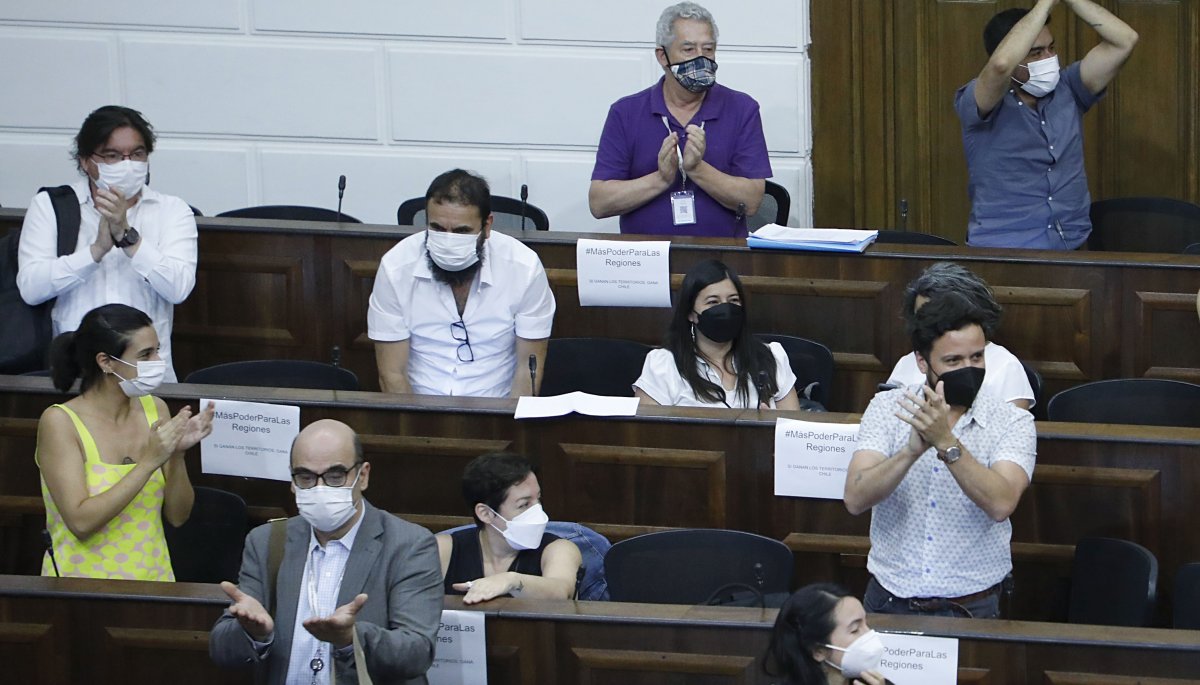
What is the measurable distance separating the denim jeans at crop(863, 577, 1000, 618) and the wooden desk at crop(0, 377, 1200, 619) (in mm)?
663

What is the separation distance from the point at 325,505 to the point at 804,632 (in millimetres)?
1193

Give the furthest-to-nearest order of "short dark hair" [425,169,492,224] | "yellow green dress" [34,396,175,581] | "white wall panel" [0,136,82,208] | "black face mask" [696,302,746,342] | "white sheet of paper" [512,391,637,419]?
1. "white wall panel" [0,136,82,208]
2. "short dark hair" [425,169,492,224]
3. "black face mask" [696,302,746,342]
4. "white sheet of paper" [512,391,637,419]
5. "yellow green dress" [34,396,175,581]

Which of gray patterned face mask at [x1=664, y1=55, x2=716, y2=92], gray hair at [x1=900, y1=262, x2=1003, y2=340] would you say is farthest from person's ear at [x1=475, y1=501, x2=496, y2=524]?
gray patterned face mask at [x1=664, y1=55, x2=716, y2=92]

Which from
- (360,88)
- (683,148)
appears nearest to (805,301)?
(683,148)

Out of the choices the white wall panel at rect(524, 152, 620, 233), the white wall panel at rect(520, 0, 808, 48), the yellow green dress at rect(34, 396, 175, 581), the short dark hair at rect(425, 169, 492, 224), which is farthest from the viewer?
the white wall panel at rect(524, 152, 620, 233)

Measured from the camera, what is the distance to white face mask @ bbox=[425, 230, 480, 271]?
509 centimetres

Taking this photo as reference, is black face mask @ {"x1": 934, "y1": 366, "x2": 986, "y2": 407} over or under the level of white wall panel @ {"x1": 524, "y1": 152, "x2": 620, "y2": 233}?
under

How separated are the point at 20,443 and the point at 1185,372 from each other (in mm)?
3728

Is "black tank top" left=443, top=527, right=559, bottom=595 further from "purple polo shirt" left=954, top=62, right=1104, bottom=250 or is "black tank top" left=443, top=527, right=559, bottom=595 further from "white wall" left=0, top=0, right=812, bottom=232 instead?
"white wall" left=0, top=0, right=812, bottom=232

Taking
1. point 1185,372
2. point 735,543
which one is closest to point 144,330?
point 735,543

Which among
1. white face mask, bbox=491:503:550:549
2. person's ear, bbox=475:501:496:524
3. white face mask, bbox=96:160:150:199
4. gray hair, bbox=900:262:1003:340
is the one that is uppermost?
white face mask, bbox=96:160:150:199

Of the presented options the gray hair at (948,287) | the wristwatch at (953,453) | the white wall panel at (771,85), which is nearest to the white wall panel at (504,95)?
the white wall panel at (771,85)

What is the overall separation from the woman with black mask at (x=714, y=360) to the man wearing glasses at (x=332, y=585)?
4.08 ft

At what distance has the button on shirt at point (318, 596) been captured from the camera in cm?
380
